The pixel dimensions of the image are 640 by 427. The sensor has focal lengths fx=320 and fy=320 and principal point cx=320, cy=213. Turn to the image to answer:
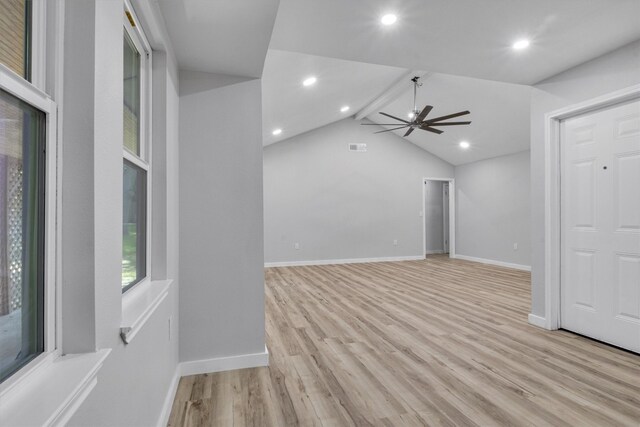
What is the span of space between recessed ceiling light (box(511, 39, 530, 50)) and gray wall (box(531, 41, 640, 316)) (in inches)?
29.3

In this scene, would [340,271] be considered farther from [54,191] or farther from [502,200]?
[54,191]

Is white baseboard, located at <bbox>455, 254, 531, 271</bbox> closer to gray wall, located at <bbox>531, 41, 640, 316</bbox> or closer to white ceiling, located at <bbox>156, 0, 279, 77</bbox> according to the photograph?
gray wall, located at <bbox>531, 41, 640, 316</bbox>

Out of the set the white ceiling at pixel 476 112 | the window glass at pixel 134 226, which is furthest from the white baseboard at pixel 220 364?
the white ceiling at pixel 476 112

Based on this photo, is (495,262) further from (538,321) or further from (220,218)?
(220,218)

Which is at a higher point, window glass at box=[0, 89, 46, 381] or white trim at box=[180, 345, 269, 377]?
window glass at box=[0, 89, 46, 381]

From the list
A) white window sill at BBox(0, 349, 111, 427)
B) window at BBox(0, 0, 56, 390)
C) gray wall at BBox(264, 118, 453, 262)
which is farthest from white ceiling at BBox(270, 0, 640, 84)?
gray wall at BBox(264, 118, 453, 262)

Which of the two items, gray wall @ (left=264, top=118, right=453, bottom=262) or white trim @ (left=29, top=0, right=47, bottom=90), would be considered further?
gray wall @ (left=264, top=118, right=453, bottom=262)

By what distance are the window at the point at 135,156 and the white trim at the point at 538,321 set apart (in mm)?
3429

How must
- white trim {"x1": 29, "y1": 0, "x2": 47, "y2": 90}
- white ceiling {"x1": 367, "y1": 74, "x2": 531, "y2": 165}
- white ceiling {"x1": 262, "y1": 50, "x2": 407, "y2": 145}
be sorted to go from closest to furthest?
white trim {"x1": 29, "y1": 0, "x2": 47, "y2": 90} < white ceiling {"x1": 262, "y1": 50, "x2": 407, "y2": 145} < white ceiling {"x1": 367, "y1": 74, "x2": 531, "y2": 165}

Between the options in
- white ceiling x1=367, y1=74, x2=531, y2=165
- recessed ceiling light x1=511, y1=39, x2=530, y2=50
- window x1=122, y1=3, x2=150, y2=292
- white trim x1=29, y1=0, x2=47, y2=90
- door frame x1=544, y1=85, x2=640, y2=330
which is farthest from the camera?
white ceiling x1=367, y1=74, x2=531, y2=165

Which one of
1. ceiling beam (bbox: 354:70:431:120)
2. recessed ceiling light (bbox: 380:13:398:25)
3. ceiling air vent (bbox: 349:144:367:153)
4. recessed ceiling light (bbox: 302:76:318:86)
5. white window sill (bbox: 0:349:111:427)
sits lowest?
white window sill (bbox: 0:349:111:427)

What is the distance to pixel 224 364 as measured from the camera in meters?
2.28

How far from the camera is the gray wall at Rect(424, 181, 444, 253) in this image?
29.3 ft

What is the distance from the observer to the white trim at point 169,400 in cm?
162
